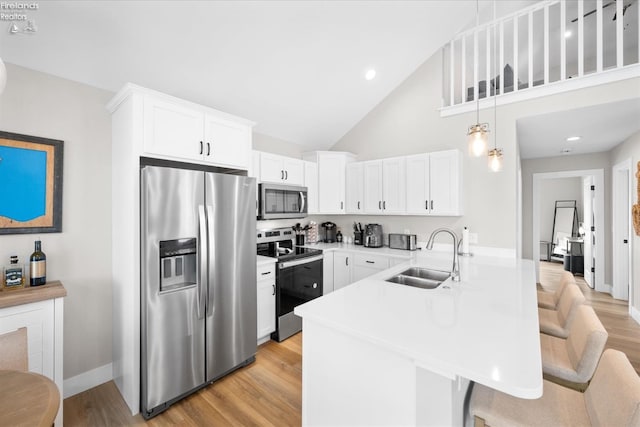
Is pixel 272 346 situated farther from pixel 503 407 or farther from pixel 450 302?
pixel 503 407

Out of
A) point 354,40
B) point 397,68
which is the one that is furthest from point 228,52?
point 397,68

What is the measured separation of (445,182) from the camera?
132 inches

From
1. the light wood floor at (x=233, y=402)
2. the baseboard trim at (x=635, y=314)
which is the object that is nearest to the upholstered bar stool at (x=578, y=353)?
the light wood floor at (x=233, y=402)

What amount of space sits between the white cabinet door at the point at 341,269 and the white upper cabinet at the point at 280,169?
116cm

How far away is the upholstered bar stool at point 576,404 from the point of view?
994mm

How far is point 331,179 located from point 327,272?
4.55 ft

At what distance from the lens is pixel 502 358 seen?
1029mm

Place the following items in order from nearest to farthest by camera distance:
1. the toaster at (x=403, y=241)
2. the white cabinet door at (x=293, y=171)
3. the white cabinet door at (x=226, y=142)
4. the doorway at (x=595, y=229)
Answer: the white cabinet door at (x=226, y=142) < the white cabinet door at (x=293, y=171) < the toaster at (x=403, y=241) < the doorway at (x=595, y=229)

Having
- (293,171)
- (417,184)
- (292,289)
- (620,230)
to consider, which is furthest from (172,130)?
(620,230)

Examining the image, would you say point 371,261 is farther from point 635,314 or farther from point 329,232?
point 635,314

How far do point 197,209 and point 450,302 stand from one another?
191 cm

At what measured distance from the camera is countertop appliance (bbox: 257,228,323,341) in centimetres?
307

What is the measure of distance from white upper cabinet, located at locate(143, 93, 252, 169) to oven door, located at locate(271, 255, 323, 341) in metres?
1.27

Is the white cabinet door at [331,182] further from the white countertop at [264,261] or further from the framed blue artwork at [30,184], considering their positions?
the framed blue artwork at [30,184]
